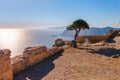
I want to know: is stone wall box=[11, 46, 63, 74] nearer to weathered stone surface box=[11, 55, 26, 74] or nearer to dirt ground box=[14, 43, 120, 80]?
weathered stone surface box=[11, 55, 26, 74]

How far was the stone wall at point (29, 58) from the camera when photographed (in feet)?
37.3

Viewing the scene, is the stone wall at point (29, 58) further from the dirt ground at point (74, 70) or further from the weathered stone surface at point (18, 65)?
the dirt ground at point (74, 70)

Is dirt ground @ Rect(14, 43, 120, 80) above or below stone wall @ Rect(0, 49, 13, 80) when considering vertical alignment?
below

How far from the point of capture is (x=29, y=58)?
12.7m

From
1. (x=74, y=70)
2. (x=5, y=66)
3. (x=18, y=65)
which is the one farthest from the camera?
(x=74, y=70)

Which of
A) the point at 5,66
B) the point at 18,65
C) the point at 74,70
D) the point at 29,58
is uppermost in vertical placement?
the point at 5,66

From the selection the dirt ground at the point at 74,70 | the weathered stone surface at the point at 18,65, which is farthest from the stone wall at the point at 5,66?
the weathered stone surface at the point at 18,65

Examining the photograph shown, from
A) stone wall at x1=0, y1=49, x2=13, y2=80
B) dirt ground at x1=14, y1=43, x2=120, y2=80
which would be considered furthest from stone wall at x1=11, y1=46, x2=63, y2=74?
stone wall at x1=0, y1=49, x2=13, y2=80

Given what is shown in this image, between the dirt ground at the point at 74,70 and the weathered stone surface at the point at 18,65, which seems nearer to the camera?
the dirt ground at the point at 74,70

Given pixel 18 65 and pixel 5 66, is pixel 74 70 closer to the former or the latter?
pixel 18 65

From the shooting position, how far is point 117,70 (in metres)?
11.6

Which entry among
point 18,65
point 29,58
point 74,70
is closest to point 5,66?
point 18,65

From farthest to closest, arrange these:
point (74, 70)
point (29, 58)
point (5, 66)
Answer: point (29, 58) → point (74, 70) → point (5, 66)

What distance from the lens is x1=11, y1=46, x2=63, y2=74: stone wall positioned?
37.3ft
